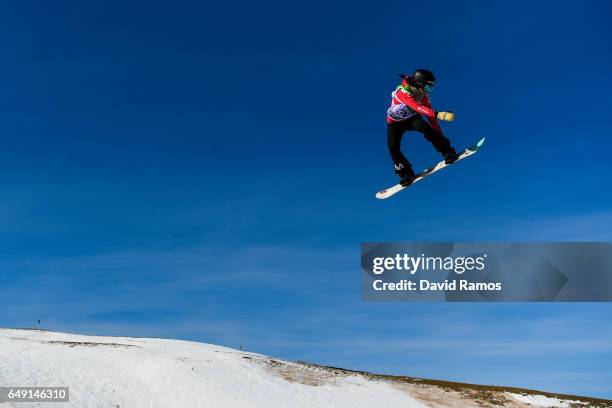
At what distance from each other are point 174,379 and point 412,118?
19.7m

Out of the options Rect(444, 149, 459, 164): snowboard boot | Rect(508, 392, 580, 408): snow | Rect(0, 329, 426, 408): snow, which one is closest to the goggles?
Rect(444, 149, 459, 164): snowboard boot

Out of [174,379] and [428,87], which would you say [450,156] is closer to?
[428,87]

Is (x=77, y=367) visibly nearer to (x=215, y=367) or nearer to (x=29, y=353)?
(x=29, y=353)

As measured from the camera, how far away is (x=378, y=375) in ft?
131

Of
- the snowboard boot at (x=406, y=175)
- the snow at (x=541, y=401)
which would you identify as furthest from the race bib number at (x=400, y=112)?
the snow at (x=541, y=401)

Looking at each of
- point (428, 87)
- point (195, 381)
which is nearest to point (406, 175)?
point (428, 87)

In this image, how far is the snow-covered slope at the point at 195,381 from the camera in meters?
27.7

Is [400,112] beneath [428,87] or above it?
above

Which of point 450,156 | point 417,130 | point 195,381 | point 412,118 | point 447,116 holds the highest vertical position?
point 412,118

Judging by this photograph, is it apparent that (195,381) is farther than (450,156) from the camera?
Yes

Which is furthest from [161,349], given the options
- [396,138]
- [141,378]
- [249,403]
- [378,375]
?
[396,138]

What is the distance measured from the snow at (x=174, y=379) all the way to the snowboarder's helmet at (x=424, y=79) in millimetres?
18836

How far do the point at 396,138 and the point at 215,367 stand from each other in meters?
20.4

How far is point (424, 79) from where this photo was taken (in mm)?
14859
